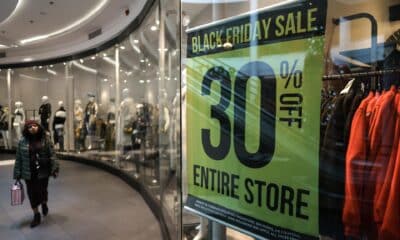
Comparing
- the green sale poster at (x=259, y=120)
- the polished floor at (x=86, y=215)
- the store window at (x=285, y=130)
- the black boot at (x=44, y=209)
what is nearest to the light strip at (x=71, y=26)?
the polished floor at (x=86, y=215)

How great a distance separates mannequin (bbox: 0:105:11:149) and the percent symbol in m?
13.7

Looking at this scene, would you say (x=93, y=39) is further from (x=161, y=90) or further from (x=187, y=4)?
(x=187, y=4)

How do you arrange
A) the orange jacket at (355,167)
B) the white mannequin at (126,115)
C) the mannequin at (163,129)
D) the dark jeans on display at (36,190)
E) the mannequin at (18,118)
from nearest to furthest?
the orange jacket at (355,167) → the mannequin at (163,129) → the dark jeans on display at (36,190) → the white mannequin at (126,115) → the mannequin at (18,118)

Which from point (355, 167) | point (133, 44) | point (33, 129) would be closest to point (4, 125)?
point (133, 44)

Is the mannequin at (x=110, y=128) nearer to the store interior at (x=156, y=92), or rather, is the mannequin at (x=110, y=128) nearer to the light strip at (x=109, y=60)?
the store interior at (x=156, y=92)

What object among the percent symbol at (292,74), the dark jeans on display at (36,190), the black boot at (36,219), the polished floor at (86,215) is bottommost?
the polished floor at (86,215)

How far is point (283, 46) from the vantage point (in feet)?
3.89

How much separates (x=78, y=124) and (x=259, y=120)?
34.1 ft

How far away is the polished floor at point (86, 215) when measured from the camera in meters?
4.31

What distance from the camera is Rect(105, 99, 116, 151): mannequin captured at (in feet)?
28.8

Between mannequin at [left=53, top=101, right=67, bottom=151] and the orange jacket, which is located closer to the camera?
the orange jacket

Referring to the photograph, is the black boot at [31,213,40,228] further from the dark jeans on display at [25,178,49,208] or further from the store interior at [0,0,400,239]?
the store interior at [0,0,400,239]

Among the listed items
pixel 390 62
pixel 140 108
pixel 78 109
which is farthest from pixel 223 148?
pixel 78 109

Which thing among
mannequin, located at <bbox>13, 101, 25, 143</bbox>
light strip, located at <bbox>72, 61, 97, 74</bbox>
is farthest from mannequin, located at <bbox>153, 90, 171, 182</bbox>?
mannequin, located at <bbox>13, 101, 25, 143</bbox>
